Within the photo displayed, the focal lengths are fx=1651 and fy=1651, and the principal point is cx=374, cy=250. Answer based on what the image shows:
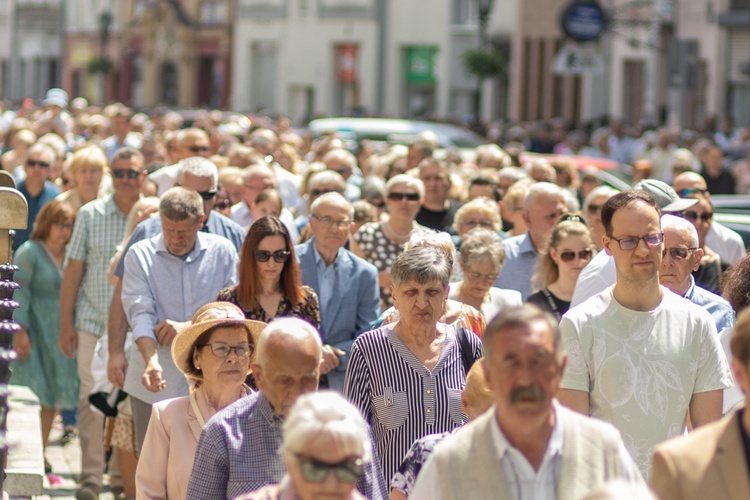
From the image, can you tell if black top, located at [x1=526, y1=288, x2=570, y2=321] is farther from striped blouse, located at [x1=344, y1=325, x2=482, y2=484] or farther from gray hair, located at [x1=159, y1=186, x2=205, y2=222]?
gray hair, located at [x1=159, y1=186, x2=205, y2=222]

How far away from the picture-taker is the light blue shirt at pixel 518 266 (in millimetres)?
9883

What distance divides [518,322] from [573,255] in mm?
4503

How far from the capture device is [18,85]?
76.2m

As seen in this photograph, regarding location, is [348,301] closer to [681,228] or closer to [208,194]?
[208,194]

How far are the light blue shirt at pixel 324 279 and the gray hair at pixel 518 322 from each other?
4.67 meters

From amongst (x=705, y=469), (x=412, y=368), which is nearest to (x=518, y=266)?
(x=412, y=368)

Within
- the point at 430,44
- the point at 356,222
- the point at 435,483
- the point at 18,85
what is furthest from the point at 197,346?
the point at 18,85

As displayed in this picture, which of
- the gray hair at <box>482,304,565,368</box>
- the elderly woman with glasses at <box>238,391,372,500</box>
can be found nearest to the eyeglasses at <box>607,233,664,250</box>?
the gray hair at <box>482,304,565,368</box>

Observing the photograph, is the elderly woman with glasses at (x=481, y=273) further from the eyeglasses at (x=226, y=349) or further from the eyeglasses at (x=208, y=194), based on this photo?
the eyeglasses at (x=226, y=349)

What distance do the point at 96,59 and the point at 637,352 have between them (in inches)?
2417

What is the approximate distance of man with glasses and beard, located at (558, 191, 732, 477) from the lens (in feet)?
19.9

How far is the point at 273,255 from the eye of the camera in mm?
8086

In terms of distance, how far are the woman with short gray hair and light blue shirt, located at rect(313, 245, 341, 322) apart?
203 centimetres

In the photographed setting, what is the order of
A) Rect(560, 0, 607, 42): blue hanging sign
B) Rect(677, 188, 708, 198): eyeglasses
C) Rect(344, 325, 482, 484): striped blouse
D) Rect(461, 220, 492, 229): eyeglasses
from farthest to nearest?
Rect(560, 0, 607, 42): blue hanging sign
Rect(677, 188, 708, 198): eyeglasses
Rect(461, 220, 492, 229): eyeglasses
Rect(344, 325, 482, 484): striped blouse
